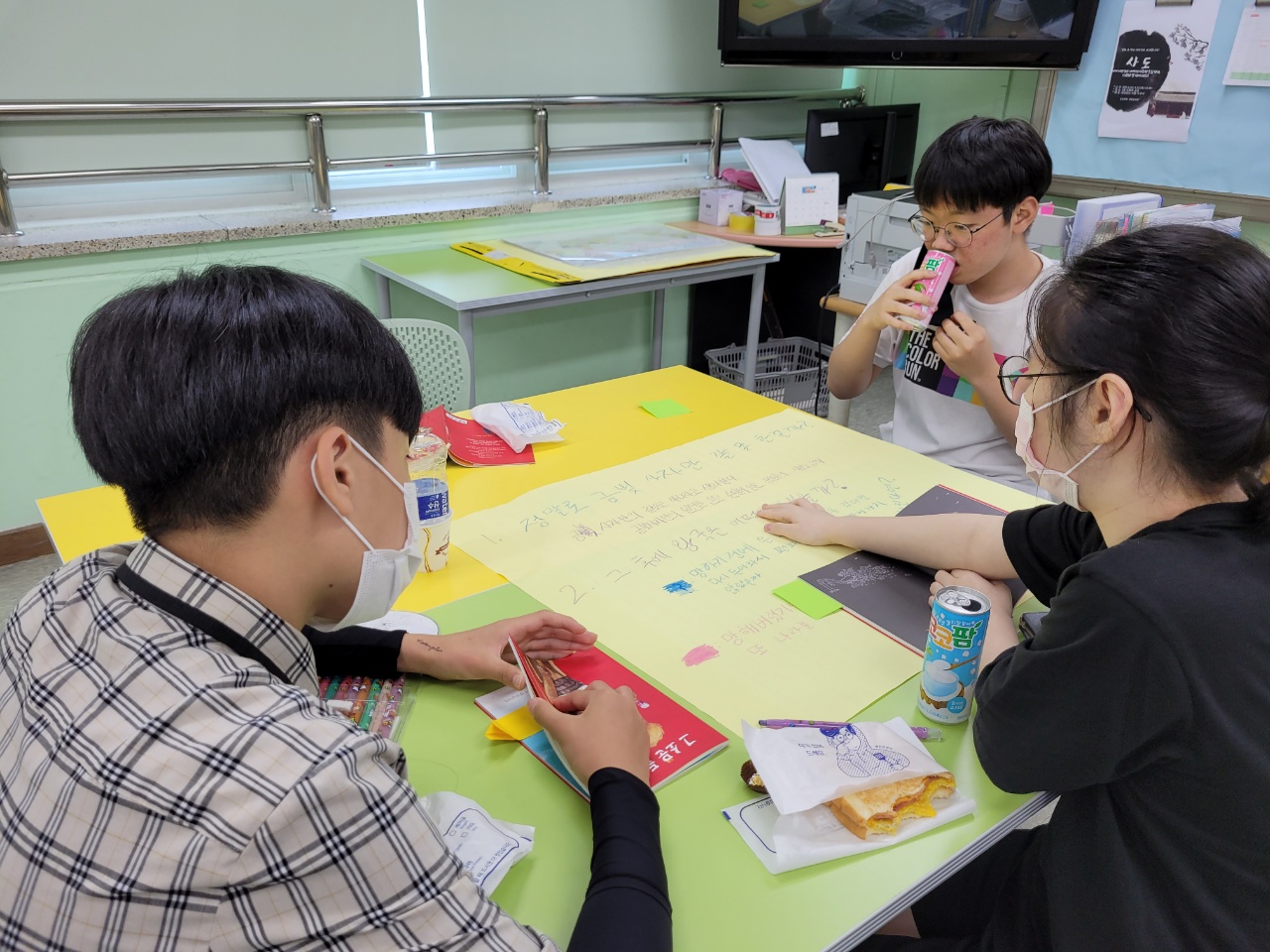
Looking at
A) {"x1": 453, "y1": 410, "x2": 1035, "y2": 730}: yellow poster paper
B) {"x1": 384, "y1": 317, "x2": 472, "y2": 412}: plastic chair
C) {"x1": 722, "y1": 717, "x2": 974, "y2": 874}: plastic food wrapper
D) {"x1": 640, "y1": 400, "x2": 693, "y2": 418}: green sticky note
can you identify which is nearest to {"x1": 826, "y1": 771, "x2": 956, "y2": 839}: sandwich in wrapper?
{"x1": 722, "y1": 717, "x2": 974, "y2": 874}: plastic food wrapper

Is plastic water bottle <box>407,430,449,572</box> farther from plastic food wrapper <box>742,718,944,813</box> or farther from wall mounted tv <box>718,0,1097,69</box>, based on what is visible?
wall mounted tv <box>718,0,1097,69</box>

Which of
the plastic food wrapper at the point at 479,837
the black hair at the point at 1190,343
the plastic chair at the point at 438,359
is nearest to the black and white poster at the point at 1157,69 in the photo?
the plastic chair at the point at 438,359

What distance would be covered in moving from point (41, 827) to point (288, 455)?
287mm

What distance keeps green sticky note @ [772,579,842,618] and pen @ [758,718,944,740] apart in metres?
0.22

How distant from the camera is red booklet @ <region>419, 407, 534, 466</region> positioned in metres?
1.54

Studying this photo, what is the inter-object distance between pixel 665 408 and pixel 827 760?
1037mm

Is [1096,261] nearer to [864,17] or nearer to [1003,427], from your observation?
[1003,427]

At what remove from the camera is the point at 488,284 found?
2539mm

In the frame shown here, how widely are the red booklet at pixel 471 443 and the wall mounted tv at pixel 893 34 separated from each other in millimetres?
2404

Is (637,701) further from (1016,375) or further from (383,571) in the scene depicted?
(1016,375)

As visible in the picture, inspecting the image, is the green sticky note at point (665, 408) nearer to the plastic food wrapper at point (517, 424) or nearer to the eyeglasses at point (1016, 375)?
the plastic food wrapper at point (517, 424)

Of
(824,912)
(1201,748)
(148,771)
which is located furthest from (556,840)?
(1201,748)

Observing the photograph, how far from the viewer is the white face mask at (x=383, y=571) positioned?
76 centimetres

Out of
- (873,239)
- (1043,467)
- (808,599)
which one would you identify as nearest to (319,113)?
(873,239)
